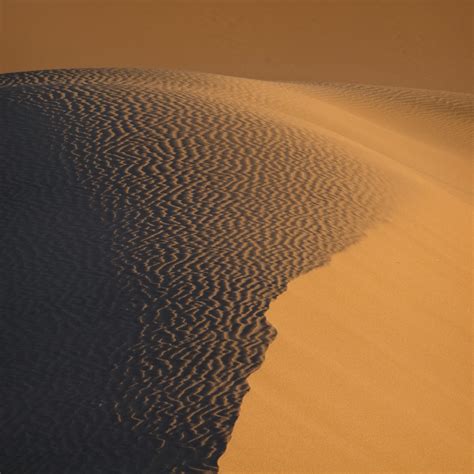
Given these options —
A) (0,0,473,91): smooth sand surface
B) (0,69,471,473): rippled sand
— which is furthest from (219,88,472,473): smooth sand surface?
(0,0,473,91): smooth sand surface

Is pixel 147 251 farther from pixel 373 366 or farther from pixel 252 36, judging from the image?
pixel 252 36

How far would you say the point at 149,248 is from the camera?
3.75 m

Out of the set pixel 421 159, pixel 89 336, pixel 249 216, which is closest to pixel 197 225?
pixel 249 216

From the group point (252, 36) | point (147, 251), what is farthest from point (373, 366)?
point (252, 36)

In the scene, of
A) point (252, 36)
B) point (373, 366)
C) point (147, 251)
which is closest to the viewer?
point (373, 366)

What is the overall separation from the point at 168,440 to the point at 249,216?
1.90 m

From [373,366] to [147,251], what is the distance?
117cm

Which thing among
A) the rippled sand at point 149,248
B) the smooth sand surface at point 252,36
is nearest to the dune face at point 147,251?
the rippled sand at point 149,248

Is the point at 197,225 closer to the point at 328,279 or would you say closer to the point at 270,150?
the point at 328,279

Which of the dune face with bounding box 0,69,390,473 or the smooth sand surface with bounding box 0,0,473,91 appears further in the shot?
the smooth sand surface with bounding box 0,0,473,91

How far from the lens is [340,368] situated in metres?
3.13

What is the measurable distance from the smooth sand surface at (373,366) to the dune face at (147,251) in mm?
99

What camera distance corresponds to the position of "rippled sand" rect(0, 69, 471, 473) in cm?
261

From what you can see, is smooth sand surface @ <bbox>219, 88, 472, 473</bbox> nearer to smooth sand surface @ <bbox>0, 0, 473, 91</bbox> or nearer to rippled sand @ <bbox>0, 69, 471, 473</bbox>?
rippled sand @ <bbox>0, 69, 471, 473</bbox>
